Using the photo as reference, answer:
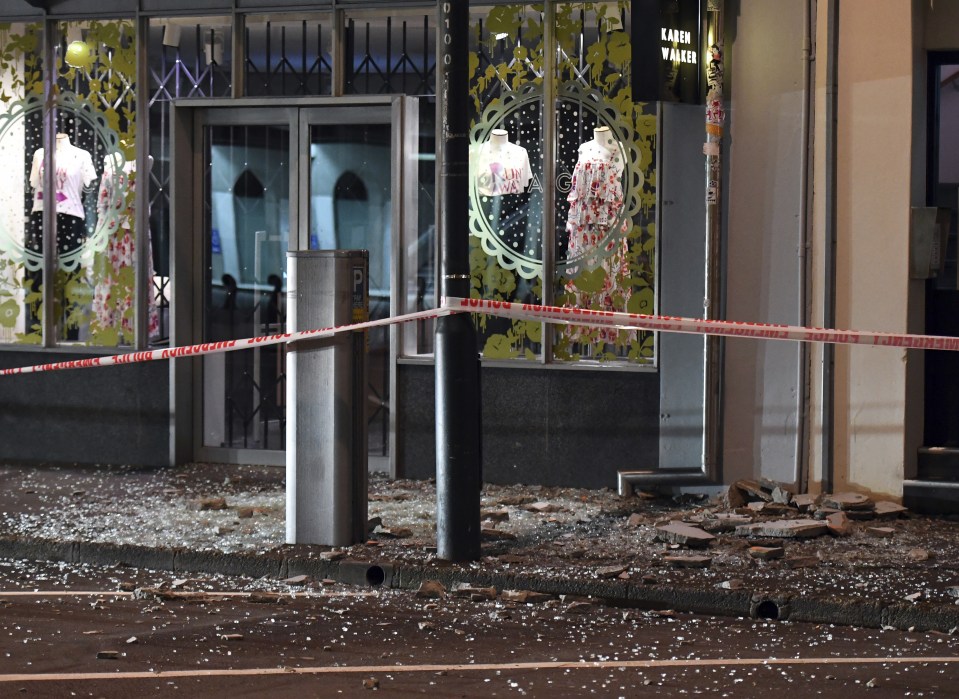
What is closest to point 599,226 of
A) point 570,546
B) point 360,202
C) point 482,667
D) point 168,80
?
point 360,202

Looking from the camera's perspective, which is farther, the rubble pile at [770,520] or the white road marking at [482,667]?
the rubble pile at [770,520]

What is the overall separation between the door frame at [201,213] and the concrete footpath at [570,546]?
2.91 ft

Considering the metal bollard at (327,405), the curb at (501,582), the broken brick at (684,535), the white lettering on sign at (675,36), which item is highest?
the white lettering on sign at (675,36)

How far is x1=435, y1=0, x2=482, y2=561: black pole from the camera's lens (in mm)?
8109

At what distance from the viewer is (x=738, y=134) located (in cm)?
1026

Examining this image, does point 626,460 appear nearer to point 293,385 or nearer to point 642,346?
point 642,346

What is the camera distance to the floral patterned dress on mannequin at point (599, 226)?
35.6 feet

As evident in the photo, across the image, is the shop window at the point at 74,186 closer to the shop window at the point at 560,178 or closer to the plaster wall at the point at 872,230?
the shop window at the point at 560,178

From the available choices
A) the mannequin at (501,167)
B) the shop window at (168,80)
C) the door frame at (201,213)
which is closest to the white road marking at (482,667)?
the door frame at (201,213)

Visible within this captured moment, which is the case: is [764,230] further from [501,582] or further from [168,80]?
[168,80]

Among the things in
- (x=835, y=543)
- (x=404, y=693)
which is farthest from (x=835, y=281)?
(x=404, y=693)

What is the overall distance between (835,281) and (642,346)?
60.3 inches

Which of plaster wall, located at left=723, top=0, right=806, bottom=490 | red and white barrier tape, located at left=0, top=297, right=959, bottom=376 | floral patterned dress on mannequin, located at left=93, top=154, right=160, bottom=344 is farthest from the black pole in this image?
floral patterned dress on mannequin, located at left=93, top=154, right=160, bottom=344

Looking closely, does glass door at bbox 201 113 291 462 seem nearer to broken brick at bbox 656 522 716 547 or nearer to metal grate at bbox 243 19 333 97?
metal grate at bbox 243 19 333 97
